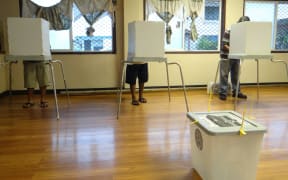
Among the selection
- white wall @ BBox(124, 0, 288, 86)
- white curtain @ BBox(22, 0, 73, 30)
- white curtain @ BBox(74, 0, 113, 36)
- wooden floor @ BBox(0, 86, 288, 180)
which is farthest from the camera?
white wall @ BBox(124, 0, 288, 86)

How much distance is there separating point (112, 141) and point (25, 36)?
1676mm

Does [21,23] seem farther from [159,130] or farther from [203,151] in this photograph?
[203,151]

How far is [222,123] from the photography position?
1476 mm

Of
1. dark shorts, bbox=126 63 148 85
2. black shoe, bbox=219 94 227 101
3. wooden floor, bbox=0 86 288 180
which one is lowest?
wooden floor, bbox=0 86 288 180

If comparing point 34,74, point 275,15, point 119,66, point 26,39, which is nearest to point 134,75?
point 119,66

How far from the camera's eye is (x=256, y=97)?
4195mm

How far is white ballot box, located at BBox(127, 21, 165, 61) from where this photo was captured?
2.95 meters

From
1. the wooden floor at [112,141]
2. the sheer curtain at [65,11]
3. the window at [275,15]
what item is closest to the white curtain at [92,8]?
the sheer curtain at [65,11]

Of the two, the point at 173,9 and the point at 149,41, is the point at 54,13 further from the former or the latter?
the point at 149,41

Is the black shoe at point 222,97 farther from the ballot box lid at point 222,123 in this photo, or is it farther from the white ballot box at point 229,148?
the white ballot box at point 229,148

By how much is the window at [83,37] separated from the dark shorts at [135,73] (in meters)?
1.07

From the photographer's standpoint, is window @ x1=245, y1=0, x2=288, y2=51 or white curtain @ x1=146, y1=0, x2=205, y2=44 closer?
white curtain @ x1=146, y1=0, x2=205, y2=44

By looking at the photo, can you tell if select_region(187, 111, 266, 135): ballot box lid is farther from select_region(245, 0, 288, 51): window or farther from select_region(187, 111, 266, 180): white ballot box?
select_region(245, 0, 288, 51): window

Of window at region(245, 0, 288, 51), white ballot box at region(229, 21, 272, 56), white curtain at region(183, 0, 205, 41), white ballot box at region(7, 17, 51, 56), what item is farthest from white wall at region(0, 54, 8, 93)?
window at region(245, 0, 288, 51)
